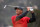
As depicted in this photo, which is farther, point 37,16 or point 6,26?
point 6,26

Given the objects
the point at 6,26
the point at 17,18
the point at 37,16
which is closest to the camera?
the point at 17,18

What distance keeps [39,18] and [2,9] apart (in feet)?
2.24

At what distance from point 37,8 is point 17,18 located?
543 mm

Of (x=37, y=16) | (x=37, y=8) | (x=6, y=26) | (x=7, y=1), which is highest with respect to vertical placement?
(x=7, y=1)

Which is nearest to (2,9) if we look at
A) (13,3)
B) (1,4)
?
(1,4)

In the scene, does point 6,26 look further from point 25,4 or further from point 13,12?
point 25,4

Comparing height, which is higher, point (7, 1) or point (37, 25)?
point (7, 1)

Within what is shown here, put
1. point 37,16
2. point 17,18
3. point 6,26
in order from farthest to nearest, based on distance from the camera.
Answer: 1. point 6,26
2. point 37,16
3. point 17,18

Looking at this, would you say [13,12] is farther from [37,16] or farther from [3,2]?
[37,16]

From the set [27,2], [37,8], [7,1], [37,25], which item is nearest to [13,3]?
[7,1]

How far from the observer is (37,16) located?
214 cm

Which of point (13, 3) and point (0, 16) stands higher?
point (13, 3)

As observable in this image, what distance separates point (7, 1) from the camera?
219cm

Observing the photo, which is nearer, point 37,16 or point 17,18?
point 17,18
